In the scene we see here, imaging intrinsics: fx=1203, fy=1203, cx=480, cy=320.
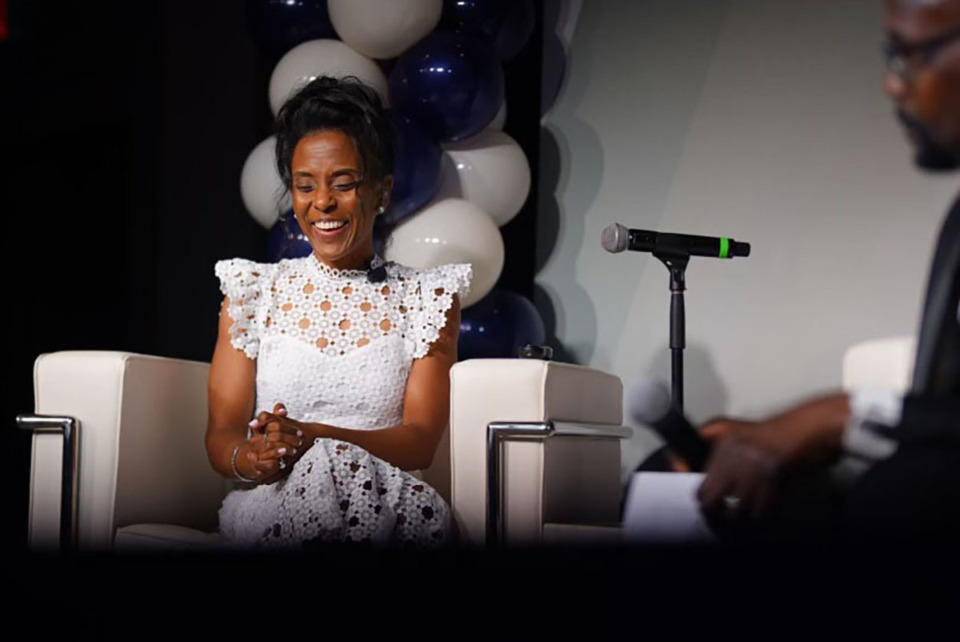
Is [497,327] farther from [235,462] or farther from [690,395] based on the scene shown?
[690,395]

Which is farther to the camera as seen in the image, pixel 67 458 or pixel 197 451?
pixel 197 451

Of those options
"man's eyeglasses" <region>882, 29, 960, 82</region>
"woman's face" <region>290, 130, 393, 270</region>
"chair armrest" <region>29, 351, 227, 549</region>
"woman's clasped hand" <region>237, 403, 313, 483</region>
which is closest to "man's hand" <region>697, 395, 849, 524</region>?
"man's eyeglasses" <region>882, 29, 960, 82</region>

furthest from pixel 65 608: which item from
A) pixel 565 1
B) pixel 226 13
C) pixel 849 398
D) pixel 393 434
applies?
pixel 226 13

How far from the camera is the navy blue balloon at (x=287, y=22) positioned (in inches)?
85.4

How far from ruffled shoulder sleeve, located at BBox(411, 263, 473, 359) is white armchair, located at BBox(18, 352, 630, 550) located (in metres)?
0.10

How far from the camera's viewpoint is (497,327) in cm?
209

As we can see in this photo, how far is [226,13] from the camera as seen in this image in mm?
2436

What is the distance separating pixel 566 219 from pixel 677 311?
74 cm

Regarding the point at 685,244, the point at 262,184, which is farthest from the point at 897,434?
the point at 262,184

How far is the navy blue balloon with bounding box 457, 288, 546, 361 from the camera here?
2.09m

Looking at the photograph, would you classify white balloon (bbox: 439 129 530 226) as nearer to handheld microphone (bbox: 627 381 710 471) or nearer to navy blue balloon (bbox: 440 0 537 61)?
navy blue balloon (bbox: 440 0 537 61)

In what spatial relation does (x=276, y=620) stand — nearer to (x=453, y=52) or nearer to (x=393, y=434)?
(x=393, y=434)

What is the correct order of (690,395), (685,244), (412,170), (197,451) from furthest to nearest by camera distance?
(412,170) < (197,451) < (685,244) < (690,395)

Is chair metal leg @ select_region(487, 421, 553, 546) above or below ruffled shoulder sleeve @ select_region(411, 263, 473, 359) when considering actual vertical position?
below
